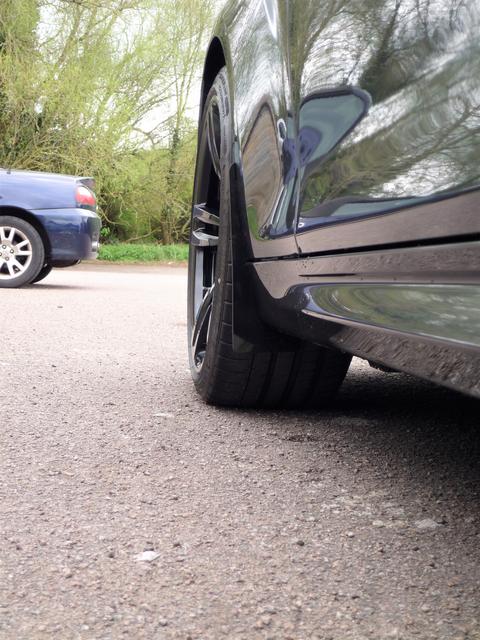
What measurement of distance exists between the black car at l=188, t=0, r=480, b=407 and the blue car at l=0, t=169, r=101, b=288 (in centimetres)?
548

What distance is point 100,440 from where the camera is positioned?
2.04 m

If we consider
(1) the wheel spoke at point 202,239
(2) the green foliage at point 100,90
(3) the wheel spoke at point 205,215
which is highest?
(2) the green foliage at point 100,90

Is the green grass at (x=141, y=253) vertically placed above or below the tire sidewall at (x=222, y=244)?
below

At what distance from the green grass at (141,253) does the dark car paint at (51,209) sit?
8.88m

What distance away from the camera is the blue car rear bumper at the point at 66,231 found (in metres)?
7.81

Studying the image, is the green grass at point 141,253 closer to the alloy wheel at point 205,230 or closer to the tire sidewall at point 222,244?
the alloy wheel at point 205,230

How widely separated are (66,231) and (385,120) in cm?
681

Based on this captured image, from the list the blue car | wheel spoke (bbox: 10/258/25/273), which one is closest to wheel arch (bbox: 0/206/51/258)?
the blue car

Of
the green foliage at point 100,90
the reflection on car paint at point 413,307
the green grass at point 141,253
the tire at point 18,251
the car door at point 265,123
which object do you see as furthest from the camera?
the green grass at point 141,253

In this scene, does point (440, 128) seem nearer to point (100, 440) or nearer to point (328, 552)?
point (328, 552)

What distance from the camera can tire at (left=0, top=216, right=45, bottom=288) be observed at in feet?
25.4

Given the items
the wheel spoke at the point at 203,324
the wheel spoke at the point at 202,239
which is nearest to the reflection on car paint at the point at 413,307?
the wheel spoke at the point at 203,324

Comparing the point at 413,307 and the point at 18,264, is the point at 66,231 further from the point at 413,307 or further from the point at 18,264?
the point at 413,307

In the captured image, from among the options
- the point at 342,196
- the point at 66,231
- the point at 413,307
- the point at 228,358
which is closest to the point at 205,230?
the point at 228,358
